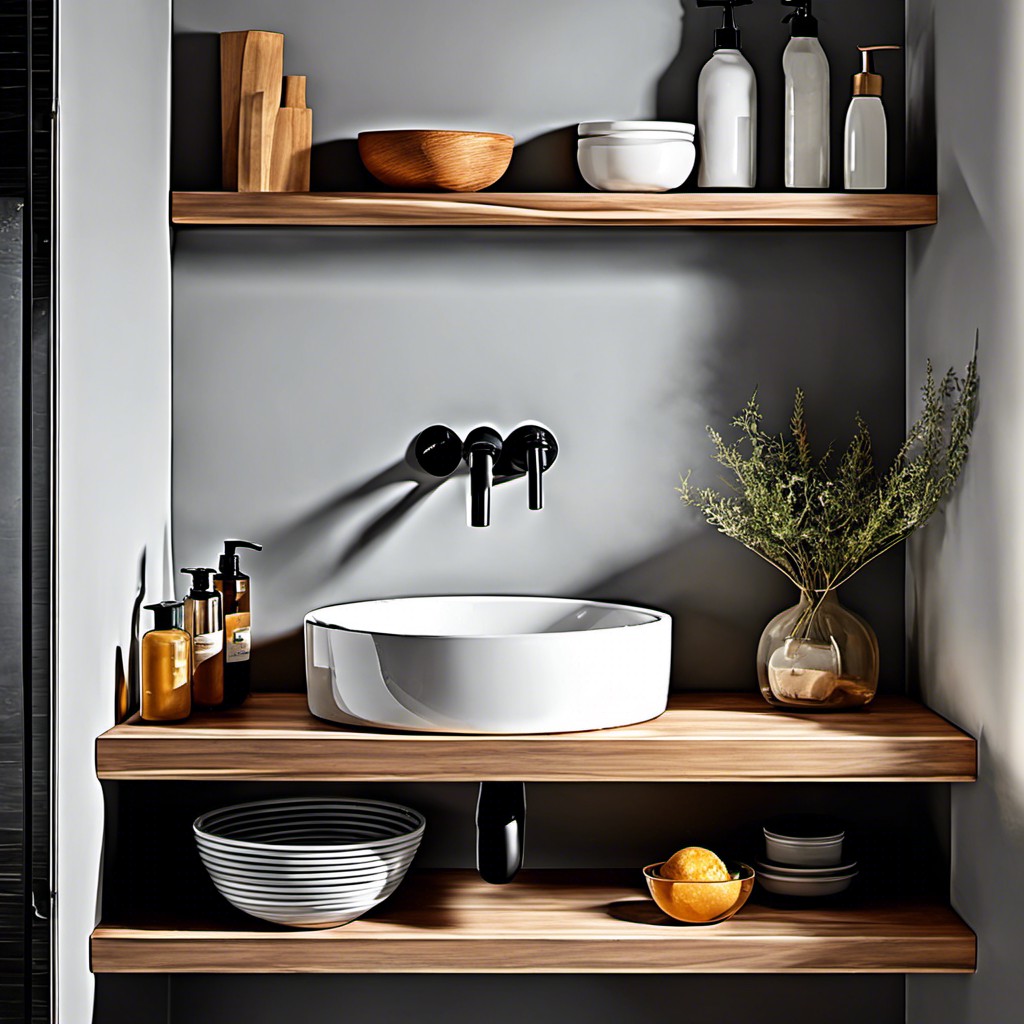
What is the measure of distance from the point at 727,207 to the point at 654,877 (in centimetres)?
88

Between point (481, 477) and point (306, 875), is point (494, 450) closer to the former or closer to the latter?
point (481, 477)

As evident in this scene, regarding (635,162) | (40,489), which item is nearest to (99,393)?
(40,489)

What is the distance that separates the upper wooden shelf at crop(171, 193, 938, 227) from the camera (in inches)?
66.4

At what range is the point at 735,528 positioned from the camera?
5.59ft

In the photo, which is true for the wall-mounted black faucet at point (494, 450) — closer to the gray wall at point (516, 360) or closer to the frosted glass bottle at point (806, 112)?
the gray wall at point (516, 360)

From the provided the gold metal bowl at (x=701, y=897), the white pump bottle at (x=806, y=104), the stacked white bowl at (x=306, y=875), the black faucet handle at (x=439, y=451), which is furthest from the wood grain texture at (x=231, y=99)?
the gold metal bowl at (x=701, y=897)

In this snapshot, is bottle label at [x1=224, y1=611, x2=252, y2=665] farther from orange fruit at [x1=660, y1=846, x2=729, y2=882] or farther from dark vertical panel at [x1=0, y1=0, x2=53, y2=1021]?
orange fruit at [x1=660, y1=846, x2=729, y2=882]

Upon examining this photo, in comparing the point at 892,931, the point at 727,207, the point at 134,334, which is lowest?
the point at 892,931

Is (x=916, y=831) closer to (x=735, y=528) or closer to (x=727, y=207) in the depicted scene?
(x=735, y=528)

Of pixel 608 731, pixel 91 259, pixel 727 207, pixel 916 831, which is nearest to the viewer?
pixel 91 259

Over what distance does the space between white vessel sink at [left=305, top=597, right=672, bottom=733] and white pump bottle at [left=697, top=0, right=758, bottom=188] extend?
0.64m

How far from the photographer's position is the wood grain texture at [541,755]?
1.49 metres

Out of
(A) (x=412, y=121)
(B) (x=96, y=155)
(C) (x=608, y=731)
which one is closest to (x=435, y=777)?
(C) (x=608, y=731)

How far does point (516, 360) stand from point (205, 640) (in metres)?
0.59
